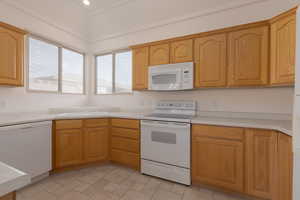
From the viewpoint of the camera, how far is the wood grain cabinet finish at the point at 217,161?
6.10 ft

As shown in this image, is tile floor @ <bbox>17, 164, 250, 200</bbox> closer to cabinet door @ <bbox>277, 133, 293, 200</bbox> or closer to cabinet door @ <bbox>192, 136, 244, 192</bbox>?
cabinet door @ <bbox>192, 136, 244, 192</bbox>

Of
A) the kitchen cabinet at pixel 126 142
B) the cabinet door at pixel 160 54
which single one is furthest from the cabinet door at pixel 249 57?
the kitchen cabinet at pixel 126 142

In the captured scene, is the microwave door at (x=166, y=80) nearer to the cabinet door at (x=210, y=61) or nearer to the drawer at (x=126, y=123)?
the cabinet door at (x=210, y=61)

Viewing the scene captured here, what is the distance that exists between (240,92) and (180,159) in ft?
4.79

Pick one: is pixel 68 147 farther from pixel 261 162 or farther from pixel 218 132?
pixel 261 162

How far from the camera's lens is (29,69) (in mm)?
2678

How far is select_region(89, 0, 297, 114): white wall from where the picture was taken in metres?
2.19

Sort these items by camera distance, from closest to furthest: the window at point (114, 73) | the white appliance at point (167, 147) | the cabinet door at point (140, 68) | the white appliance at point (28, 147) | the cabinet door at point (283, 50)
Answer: the cabinet door at point (283, 50) < the white appliance at point (28, 147) < the white appliance at point (167, 147) < the cabinet door at point (140, 68) < the window at point (114, 73)

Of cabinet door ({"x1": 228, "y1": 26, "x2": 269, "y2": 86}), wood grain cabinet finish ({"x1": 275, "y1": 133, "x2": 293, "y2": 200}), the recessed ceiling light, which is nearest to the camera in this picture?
wood grain cabinet finish ({"x1": 275, "y1": 133, "x2": 293, "y2": 200})

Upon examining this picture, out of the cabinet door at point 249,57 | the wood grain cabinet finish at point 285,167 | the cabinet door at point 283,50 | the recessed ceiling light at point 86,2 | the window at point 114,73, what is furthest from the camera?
the window at point 114,73

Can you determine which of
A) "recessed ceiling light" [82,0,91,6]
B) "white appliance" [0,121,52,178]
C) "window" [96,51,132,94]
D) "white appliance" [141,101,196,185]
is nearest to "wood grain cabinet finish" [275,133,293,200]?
"white appliance" [141,101,196,185]

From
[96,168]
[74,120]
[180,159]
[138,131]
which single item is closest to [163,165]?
[180,159]

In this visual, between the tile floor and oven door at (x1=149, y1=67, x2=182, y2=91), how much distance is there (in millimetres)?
1558

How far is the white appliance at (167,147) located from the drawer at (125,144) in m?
0.14
